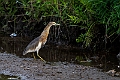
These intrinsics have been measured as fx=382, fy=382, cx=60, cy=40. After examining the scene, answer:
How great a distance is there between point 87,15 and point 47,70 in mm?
2131

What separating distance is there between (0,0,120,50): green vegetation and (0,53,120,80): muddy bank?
51.1 inches

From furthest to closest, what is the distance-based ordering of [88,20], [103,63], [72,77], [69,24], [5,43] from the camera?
[5,43] → [69,24] → [88,20] → [103,63] → [72,77]

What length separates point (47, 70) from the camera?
8258 millimetres

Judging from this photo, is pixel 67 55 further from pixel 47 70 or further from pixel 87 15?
pixel 47 70

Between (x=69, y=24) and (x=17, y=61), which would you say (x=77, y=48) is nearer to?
(x=69, y=24)

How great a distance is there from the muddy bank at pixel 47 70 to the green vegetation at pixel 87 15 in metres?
1.30

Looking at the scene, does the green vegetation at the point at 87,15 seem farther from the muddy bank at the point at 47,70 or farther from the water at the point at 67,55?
the muddy bank at the point at 47,70

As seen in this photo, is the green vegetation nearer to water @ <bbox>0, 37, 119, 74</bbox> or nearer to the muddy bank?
water @ <bbox>0, 37, 119, 74</bbox>

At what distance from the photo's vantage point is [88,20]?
31.6 ft

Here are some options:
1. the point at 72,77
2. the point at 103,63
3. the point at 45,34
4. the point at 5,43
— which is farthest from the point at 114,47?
the point at 5,43

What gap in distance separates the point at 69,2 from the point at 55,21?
85 cm

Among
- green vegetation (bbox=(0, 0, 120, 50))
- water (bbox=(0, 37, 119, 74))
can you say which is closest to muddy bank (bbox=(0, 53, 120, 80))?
water (bbox=(0, 37, 119, 74))

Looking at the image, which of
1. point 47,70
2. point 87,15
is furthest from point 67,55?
point 47,70

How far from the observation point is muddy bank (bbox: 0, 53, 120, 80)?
776 centimetres
